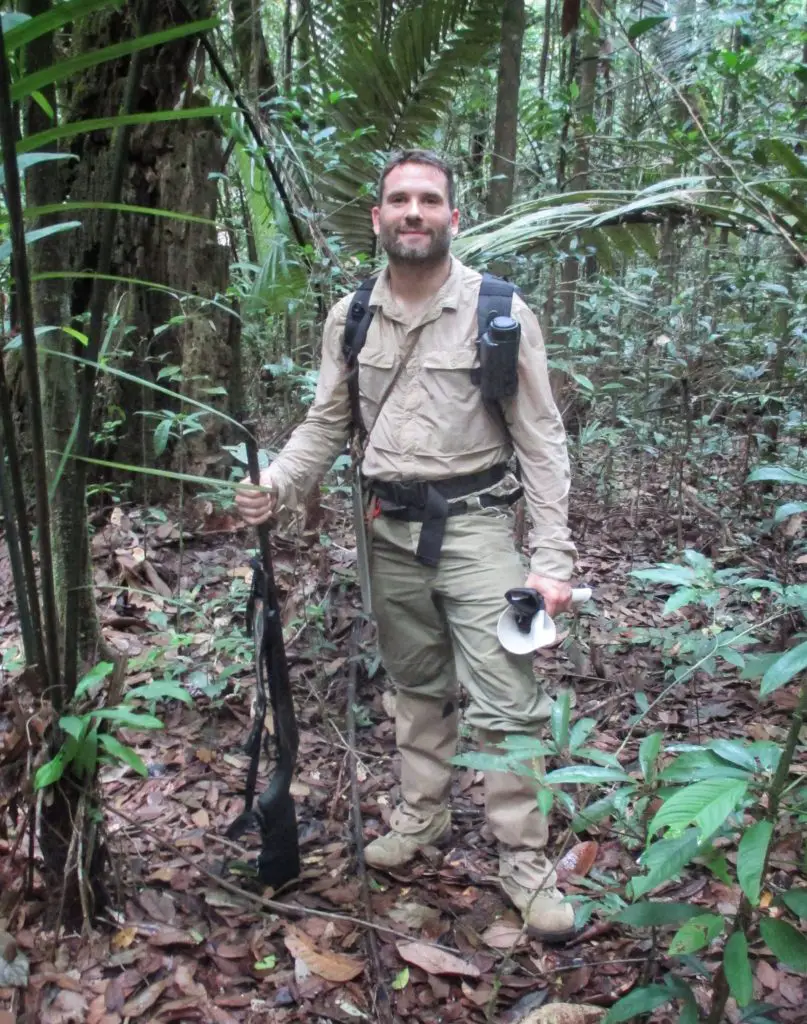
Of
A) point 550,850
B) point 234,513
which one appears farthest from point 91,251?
point 550,850

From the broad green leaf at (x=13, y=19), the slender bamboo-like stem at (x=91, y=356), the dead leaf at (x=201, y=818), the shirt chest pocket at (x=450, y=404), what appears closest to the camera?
the broad green leaf at (x=13, y=19)

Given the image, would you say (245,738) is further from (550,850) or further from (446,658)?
(550,850)

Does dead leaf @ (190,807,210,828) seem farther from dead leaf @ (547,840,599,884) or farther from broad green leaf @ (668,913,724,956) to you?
broad green leaf @ (668,913,724,956)

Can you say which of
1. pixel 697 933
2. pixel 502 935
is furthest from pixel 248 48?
pixel 697 933

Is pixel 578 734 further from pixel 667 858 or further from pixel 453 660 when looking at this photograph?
pixel 453 660


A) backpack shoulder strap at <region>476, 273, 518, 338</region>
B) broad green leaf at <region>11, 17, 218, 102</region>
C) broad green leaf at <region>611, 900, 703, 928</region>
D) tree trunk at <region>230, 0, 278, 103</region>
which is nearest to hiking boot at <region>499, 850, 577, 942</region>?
broad green leaf at <region>611, 900, 703, 928</region>

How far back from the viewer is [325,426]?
8.94ft

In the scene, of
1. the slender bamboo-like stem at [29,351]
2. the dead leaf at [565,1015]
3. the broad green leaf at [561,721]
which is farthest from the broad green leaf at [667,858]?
the slender bamboo-like stem at [29,351]

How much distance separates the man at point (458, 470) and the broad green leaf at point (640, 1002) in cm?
84

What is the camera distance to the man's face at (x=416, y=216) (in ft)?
7.99

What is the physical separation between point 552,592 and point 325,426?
3.07ft

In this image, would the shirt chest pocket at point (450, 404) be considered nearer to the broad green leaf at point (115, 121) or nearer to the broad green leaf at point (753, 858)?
the broad green leaf at point (115, 121)

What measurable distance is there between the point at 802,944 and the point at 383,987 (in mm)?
1155

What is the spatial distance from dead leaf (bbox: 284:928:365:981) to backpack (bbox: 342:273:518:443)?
1.53 metres
